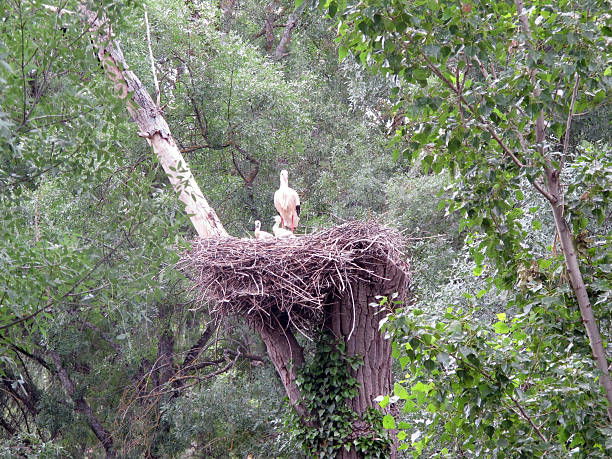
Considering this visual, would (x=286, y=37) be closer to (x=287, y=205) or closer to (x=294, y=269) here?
(x=287, y=205)

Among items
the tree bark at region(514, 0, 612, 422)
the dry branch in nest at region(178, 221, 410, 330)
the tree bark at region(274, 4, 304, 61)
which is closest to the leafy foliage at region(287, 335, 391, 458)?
the dry branch in nest at region(178, 221, 410, 330)

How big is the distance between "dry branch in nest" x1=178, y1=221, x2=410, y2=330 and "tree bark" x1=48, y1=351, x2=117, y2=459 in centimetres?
614

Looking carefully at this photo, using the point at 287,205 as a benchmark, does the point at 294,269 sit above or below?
below

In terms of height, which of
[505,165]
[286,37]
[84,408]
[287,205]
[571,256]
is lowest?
[84,408]

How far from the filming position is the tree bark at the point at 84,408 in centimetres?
1198

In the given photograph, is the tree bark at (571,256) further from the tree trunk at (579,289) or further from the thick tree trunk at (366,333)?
the thick tree trunk at (366,333)

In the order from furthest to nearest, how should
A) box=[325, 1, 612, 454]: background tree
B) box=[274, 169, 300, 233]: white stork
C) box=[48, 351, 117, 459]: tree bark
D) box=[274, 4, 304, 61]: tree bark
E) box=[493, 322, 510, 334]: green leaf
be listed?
1. box=[274, 4, 304, 61]: tree bark
2. box=[48, 351, 117, 459]: tree bark
3. box=[274, 169, 300, 233]: white stork
4. box=[493, 322, 510, 334]: green leaf
5. box=[325, 1, 612, 454]: background tree

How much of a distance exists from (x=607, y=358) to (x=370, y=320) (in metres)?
3.26

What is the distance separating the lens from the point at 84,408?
12258 millimetres

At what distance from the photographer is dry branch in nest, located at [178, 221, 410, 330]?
6410mm

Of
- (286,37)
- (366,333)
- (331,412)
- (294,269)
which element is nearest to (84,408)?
(331,412)

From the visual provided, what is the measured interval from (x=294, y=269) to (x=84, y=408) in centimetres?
731

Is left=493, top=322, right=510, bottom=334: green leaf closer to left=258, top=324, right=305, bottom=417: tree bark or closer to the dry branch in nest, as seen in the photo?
the dry branch in nest

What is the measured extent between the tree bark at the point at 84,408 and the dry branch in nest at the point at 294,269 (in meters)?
6.14
